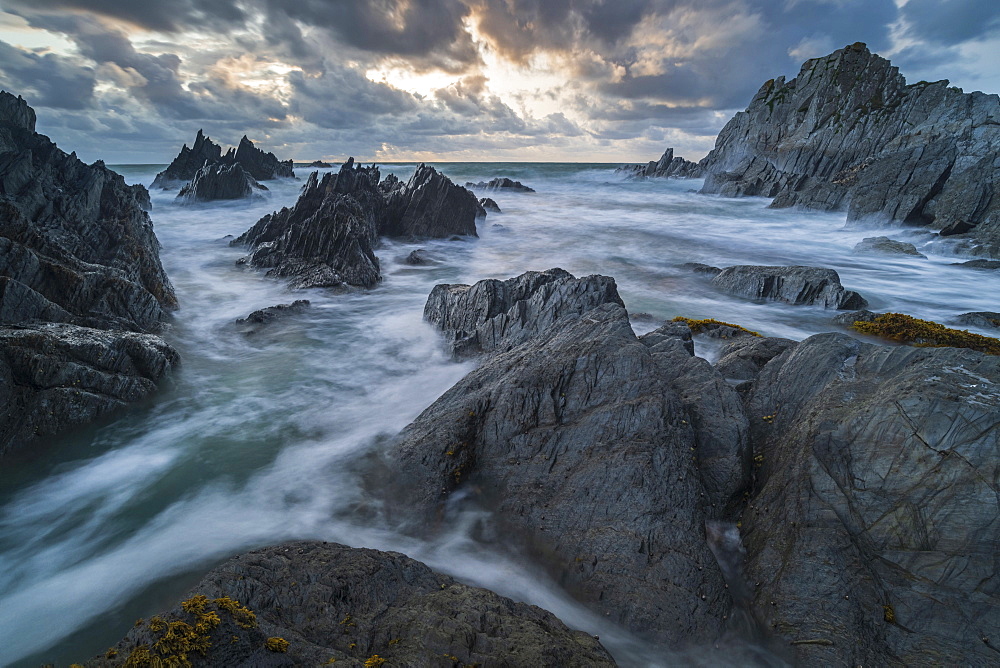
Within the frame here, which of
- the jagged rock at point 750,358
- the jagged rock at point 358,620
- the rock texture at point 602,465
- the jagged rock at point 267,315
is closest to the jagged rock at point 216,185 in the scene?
the jagged rock at point 267,315

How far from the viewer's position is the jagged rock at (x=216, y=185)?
58281 millimetres

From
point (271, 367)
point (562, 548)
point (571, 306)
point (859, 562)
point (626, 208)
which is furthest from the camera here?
point (626, 208)

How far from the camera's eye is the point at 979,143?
5222cm

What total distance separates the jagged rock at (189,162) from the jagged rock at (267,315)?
7176cm

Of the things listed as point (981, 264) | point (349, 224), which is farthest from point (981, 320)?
point (349, 224)

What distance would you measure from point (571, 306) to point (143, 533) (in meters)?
11.9

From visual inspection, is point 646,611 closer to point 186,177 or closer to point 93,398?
point 93,398

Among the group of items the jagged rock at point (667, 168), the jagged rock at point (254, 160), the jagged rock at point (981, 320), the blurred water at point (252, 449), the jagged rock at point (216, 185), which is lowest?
the blurred water at point (252, 449)

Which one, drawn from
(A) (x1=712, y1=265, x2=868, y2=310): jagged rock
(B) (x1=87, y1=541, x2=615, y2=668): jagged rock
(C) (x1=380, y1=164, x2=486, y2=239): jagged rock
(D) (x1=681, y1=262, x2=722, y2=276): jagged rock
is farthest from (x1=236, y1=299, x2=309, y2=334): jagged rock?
(D) (x1=681, y1=262, x2=722, y2=276): jagged rock

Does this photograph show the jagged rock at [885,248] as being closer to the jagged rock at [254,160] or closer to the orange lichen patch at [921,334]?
the orange lichen patch at [921,334]

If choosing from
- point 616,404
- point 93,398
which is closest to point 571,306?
point 616,404

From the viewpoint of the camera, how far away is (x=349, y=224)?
2950 centimetres

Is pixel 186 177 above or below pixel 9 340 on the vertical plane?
above

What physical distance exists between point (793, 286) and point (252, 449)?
23.7 meters
